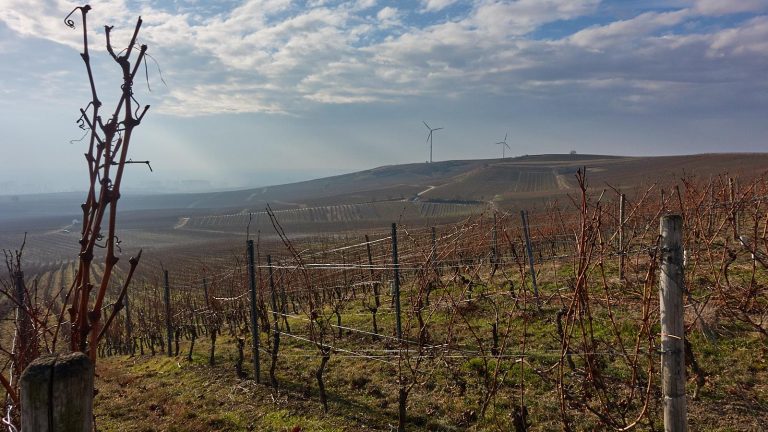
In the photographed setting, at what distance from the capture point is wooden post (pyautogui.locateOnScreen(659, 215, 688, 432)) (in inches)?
95.4

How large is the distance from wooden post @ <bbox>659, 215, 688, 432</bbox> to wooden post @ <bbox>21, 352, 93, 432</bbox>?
8.37 feet

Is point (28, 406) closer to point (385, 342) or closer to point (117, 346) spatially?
point (385, 342)

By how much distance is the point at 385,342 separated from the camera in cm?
698

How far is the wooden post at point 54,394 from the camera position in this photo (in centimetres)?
93

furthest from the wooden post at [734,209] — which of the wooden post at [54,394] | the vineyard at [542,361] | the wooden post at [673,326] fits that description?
the wooden post at [54,394]

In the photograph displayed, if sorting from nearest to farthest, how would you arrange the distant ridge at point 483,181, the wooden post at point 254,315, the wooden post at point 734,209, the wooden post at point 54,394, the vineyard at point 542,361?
the wooden post at point 54,394 < the vineyard at point 542,361 < the wooden post at point 734,209 < the wooden post at point 254,315 < the distant ridge at point 483,181

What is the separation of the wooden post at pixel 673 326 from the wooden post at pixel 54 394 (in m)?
2.55

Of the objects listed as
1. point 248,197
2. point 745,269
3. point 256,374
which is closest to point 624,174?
point 745,269

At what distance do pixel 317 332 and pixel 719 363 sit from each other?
592cm

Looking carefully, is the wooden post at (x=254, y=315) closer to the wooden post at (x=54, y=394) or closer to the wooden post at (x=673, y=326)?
the wooden post at (x=673, y=326)

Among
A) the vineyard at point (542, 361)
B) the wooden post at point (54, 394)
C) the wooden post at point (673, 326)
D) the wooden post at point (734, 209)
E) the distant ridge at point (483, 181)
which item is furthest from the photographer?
the distant ridge at point (483, 181)

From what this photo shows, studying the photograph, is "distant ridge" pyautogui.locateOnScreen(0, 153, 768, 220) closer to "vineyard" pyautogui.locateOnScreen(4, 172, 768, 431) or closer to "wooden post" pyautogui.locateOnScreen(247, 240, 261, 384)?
"vineyard" pyautogui.locateOnScreen(4, 172, 768, 431)

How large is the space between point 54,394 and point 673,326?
8.72ft

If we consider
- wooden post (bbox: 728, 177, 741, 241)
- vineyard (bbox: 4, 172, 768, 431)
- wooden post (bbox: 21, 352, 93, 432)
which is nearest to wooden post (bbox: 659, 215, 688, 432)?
vineyard (bbox: 4, 172, 768, 431)
